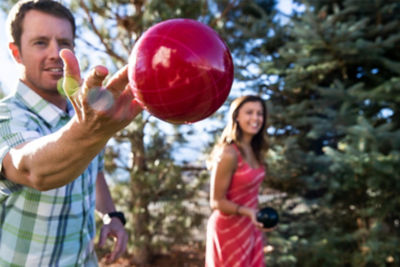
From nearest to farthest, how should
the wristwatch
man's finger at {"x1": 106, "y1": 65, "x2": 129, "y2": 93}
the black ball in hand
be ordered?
man's finger at {"x1": 106, "y1": 65, "x2": 129, "y2": 93}, the wristwatch, the black ball in hand

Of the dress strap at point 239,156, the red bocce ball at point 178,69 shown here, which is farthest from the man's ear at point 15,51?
the dress strap at point 239,156

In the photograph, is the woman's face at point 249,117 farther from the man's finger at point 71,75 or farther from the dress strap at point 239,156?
the man's finger at point 71,75

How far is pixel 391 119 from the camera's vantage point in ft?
16.1

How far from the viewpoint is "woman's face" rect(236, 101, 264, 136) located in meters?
3.08

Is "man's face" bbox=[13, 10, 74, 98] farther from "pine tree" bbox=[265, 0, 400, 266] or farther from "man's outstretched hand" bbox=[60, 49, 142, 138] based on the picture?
"pine tree" bbox=[265, 0, 400, 266]

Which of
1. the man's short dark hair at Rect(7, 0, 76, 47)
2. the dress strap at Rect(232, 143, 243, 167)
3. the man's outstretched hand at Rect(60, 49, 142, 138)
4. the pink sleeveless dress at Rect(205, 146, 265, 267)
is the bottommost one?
the pink sleeveless dress at Rect(205, 146, 265, 267)

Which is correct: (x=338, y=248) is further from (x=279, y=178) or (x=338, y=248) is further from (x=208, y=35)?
(x=208, y=35)

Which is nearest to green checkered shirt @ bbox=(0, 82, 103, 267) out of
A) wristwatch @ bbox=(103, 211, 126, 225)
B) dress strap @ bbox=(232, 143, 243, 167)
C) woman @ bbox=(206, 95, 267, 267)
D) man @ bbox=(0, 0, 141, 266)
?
man @ bbox=(0, 0, 141, 266)

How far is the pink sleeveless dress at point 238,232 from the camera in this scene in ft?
8.75

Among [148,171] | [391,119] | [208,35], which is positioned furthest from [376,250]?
[208,35]

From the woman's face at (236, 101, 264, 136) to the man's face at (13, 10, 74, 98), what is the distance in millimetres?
1851

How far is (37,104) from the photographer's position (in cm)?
146

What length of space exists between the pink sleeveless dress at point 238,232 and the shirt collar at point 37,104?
1626 mm

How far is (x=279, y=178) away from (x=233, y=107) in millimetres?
2002
